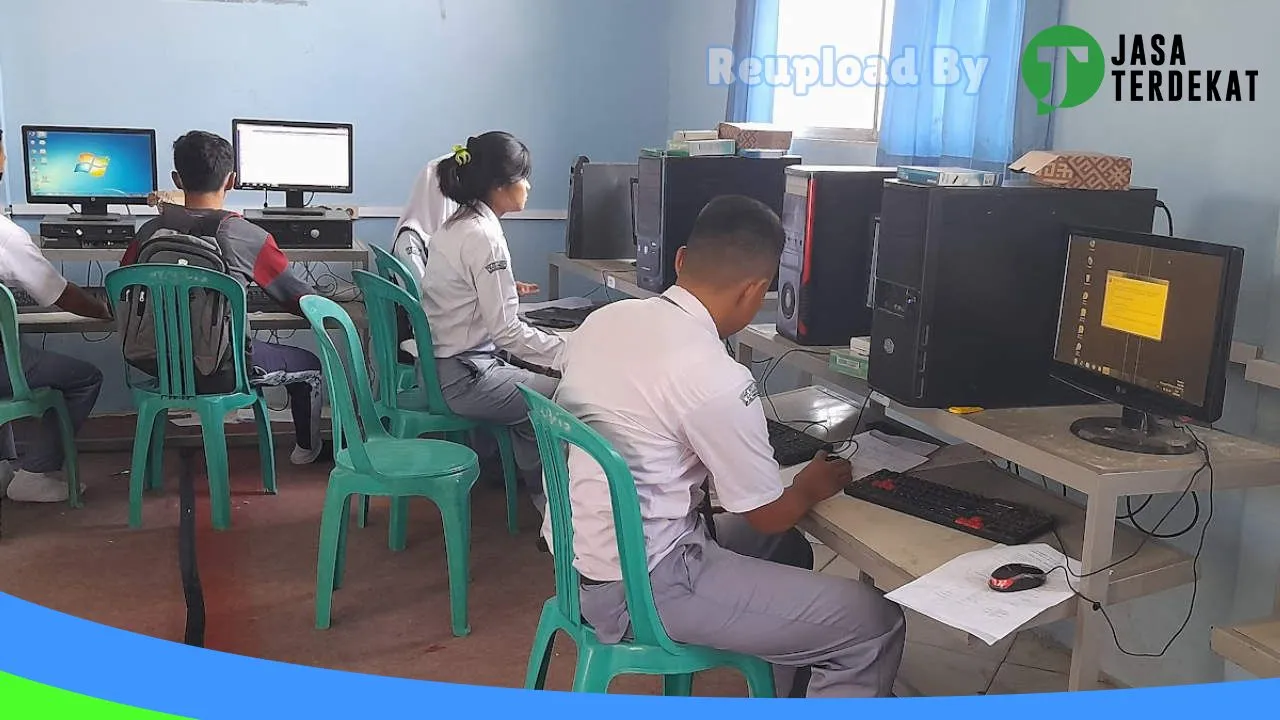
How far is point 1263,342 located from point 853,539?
93 centimetres

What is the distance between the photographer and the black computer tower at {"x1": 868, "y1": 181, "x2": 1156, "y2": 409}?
1965mm

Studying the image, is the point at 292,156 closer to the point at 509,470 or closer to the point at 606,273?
the point at 606,273

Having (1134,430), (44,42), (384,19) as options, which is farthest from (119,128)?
(1134,430)

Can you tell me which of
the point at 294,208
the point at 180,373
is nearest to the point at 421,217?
the point at 294,208

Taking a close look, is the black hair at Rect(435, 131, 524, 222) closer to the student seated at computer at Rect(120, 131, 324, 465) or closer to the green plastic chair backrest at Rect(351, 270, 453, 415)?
the green plastic chair backrest at Rect(351, 270, 453, 415)

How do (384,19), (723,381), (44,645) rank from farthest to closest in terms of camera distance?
(384,19) < (723,381) < (44,645)

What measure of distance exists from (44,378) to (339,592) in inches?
51.2

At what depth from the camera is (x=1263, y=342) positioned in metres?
2.20

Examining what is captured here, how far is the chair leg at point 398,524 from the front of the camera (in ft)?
10.8

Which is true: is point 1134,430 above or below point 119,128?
below

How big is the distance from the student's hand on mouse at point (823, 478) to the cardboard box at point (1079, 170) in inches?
24.0

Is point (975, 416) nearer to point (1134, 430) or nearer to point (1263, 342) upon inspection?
point (1134, 430)

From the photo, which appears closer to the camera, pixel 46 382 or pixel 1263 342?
pixel 1263 342

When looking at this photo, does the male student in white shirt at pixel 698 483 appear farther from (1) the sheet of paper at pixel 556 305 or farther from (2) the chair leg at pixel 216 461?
(1) the sheet of paper at pixel 556 305
